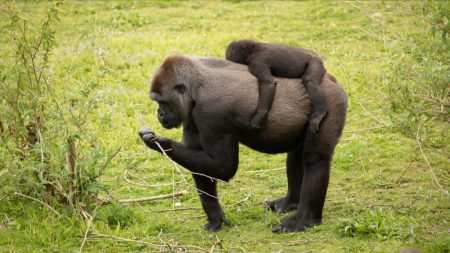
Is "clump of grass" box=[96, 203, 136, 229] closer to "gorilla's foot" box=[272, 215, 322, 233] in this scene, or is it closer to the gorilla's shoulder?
"gorilla's foot" box=[272, 215, 322, 233]

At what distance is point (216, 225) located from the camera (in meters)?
6.14

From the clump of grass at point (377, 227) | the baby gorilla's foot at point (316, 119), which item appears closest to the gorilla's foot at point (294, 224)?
the clump of grass at point (377, 227)

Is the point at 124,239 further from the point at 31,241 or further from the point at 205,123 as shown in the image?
the point at 205,123

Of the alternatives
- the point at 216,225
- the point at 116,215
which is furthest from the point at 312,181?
the point at 116,215

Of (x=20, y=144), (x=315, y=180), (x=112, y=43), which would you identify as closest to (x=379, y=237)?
(x=315, y=180)

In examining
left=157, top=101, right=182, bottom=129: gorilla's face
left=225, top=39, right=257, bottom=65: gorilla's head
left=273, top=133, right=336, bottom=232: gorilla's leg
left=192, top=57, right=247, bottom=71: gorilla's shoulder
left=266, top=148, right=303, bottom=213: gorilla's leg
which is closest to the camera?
left=273, top=133, right=336, bottom=232: gorilla's leg

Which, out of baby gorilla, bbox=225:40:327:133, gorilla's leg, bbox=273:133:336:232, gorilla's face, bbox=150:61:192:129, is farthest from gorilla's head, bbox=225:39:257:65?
gorilla's leg, bbox=273:133:336:232

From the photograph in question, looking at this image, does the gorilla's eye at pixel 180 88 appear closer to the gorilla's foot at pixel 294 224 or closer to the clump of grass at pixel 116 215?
the clump of grass at pixel 116 215

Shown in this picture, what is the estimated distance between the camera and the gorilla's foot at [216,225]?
6.13 metres

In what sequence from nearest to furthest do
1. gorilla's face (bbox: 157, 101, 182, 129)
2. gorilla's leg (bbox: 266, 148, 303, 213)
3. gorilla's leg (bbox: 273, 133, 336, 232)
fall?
gorilla's leg (bbox: 273, 133, 336, 232)
gorilla's face (bbox: 157, 101, 182, 129)
gorilla's leg (bbox: 266, 148, 303, 213)

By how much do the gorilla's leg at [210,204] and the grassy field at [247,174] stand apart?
11cm

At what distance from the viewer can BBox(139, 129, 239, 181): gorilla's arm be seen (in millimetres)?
5867

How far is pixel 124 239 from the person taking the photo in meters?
5.43

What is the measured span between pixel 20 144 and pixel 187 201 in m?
1.72
